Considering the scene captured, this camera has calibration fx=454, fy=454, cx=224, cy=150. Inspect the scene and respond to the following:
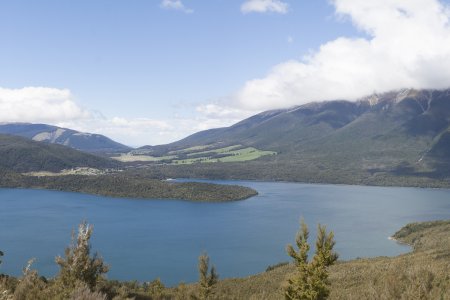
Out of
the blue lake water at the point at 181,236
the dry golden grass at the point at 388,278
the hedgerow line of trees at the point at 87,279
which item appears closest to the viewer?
the hedgerow line of trees at the point at 87,279

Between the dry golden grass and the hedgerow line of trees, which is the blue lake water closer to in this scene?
the dry golden grass

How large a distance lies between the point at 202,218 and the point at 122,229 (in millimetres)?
37173

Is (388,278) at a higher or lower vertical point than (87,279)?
higher

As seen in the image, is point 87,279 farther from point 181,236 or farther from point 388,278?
point 181,236

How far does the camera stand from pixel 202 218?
181 meters

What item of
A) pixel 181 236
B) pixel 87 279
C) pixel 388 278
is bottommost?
pixel 181 236

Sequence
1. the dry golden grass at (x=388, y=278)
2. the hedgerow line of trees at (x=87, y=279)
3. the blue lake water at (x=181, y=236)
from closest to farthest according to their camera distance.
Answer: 1. the hedgerow line of trees at (x=87, y=279)
2. the dry golden grass at (x=388, y=278)
3. the blue lake water at (x=181, y=236)

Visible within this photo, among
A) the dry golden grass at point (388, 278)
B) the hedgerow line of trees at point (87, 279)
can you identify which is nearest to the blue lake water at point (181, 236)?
the dry golden grass at point (388, 278)

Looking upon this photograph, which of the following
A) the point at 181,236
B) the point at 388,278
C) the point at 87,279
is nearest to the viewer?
the point at 388,278

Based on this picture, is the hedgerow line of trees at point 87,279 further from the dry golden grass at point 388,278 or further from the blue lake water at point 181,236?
the blue lake water at point 181,236

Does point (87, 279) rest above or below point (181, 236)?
above

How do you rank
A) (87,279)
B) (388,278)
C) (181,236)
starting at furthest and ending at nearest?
(181,236)
(87,279)
(388,278)

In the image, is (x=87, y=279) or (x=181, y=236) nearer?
(x=87, y=279)

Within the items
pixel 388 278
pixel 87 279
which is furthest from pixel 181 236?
pixel 388 278
